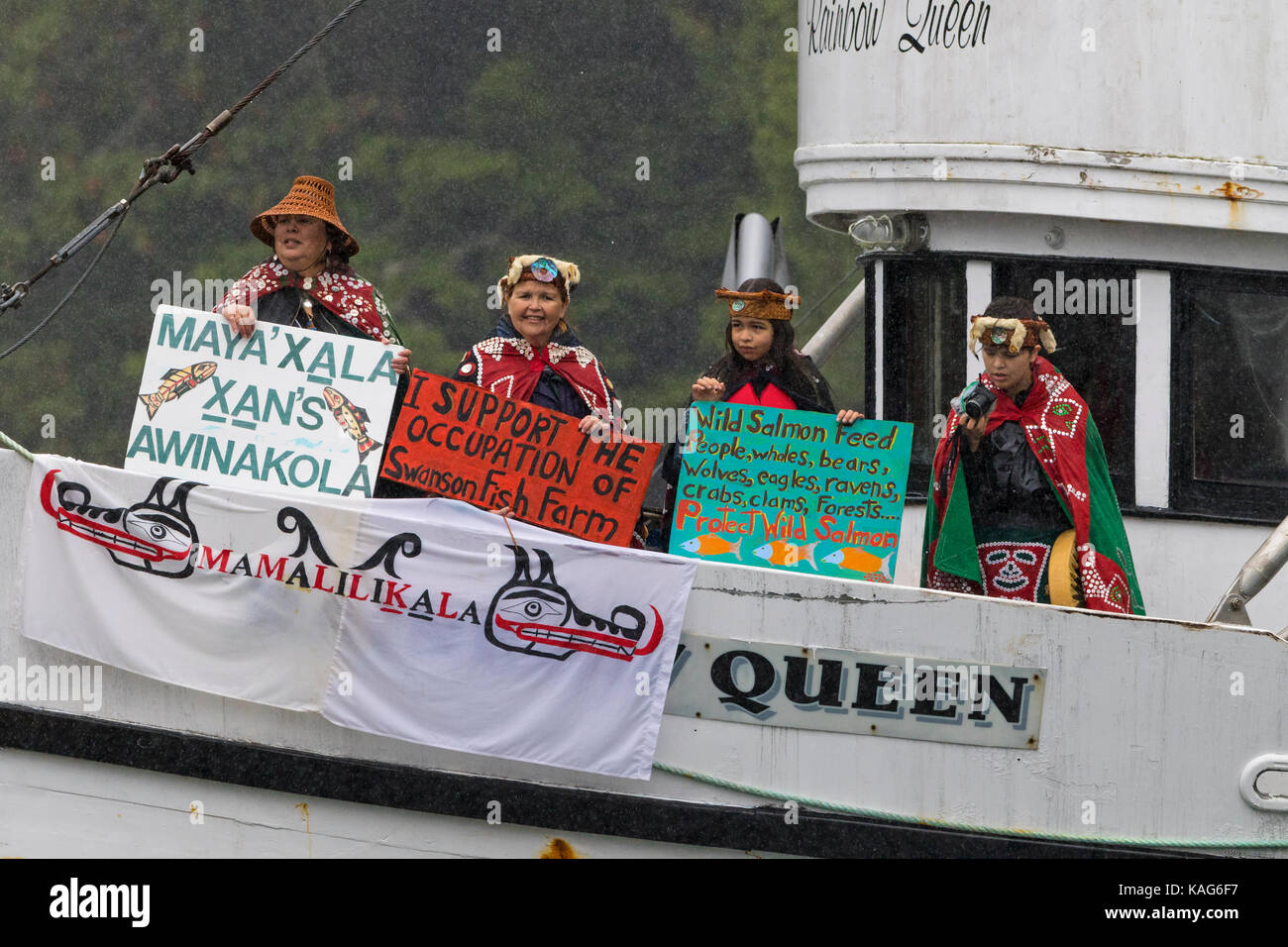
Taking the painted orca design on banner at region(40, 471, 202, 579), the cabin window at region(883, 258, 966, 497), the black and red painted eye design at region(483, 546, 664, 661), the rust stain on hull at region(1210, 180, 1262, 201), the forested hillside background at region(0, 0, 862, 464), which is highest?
the forested hillside background at region(0, 0, 862, 464)

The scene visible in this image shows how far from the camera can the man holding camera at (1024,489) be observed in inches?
269

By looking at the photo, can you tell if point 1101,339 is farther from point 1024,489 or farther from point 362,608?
point 362,608

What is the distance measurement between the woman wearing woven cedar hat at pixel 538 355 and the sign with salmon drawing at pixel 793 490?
37 centimetres

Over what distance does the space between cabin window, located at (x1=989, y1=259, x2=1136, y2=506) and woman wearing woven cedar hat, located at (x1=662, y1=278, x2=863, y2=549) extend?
3.22 ft

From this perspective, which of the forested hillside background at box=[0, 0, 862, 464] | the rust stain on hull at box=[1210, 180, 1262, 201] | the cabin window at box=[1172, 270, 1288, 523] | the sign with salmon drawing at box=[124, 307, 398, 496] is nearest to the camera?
the sign with salmon drawing at box=[124, 307, 398, 496]

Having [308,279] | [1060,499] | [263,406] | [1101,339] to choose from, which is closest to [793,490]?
[1060,499]

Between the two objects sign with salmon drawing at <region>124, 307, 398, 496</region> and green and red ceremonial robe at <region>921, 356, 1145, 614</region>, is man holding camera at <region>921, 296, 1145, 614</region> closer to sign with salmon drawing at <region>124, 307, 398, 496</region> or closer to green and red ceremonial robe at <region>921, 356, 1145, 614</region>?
green and red ceremonial robe at <region>921, 356, 1145, 614</region>

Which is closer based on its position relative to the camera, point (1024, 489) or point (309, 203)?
point (1024, 489)

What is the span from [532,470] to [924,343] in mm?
1953

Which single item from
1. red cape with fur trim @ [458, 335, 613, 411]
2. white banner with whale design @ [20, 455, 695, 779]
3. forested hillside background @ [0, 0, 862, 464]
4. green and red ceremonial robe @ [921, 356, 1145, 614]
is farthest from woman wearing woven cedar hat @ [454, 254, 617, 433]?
forested hillside background @ [0, 0, 862, 464]

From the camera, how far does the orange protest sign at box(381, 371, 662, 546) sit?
6.66 meters

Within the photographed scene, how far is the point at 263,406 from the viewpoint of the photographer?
22.0 ft
